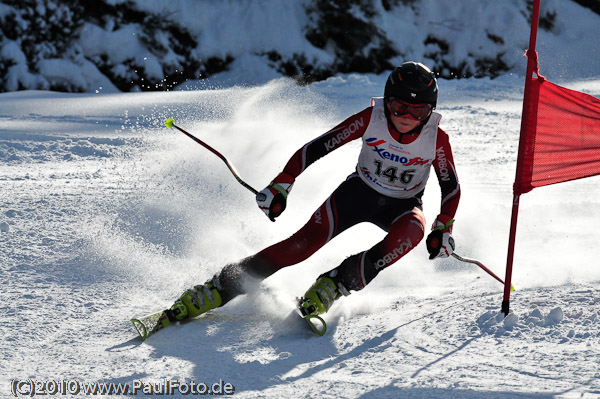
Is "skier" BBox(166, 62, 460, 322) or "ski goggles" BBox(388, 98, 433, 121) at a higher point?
"ski goggles" BBox(388, 98, 433, 121)

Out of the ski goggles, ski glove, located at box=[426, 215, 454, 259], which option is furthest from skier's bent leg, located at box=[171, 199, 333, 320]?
the ski goggles

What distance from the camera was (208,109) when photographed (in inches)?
322

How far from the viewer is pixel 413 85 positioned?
3340mm

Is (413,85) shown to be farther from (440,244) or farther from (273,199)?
(273,199)

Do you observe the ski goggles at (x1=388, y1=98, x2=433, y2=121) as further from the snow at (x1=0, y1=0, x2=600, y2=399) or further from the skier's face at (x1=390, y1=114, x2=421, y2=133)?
the snow at (x1=0, y1=0, x2=600, y2=399)

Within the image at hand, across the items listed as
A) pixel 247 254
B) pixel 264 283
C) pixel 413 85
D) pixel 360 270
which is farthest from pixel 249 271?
pixel 413 85

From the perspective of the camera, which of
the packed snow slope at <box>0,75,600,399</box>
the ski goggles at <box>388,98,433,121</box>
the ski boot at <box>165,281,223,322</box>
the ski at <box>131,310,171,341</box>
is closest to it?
the packed snow slope at <box>0,75,600,399</box>

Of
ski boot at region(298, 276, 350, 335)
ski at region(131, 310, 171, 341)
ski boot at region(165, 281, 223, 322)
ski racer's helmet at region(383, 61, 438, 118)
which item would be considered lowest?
ski at region(131, 310, 171, 341)

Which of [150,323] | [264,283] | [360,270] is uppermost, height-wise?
[360,270]

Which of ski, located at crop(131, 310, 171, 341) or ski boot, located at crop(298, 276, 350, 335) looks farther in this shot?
ski boot, located at crop(298, 276, 350, 335)

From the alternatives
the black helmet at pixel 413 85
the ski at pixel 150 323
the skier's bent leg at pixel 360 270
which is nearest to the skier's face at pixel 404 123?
the black helmet at pixel 413 85

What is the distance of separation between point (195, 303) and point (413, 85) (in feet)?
5.01

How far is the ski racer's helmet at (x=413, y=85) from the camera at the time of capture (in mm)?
3346

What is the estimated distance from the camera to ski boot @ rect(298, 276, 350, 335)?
3323mm
